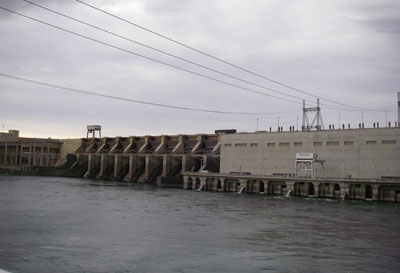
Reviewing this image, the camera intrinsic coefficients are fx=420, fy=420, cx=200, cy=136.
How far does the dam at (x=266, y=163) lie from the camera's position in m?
47.3

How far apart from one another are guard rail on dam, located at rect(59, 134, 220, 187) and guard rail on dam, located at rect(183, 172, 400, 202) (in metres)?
4.75

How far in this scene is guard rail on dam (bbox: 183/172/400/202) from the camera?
45031 millimetres

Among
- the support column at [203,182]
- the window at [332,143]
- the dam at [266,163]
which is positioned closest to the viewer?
the dam at [266,163]

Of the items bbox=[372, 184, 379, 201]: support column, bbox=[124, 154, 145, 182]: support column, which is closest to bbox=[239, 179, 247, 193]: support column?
bbox=[372, 184, 379, 201]: support column

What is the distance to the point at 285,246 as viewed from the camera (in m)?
17.1

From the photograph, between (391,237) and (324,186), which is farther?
(324,186)

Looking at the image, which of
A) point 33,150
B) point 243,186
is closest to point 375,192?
point 243,186

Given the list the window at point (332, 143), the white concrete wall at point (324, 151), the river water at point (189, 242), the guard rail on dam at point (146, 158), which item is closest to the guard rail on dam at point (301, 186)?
the white concrete wall at point (324, 151)

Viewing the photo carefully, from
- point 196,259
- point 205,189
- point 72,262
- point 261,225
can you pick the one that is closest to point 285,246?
point 196,259

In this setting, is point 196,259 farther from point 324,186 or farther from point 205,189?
point 205,189

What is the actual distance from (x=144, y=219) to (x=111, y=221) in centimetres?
223

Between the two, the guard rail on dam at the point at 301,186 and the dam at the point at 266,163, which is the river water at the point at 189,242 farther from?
the dam at the point at 266,163

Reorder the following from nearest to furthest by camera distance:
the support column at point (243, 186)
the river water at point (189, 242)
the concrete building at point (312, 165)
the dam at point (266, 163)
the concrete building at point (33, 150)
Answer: the river water at point (189, 242) < the concrete building at point (312, 165) < the dam at point (266, 163) < the support column at point (243, 186) < the concrete building at point (33, 150)

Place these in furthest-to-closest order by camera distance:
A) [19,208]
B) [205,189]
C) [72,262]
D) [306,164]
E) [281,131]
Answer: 1. [205,189]
2. [281,131]
3. [306,164]
4. [19,208]
5. [72,262]
